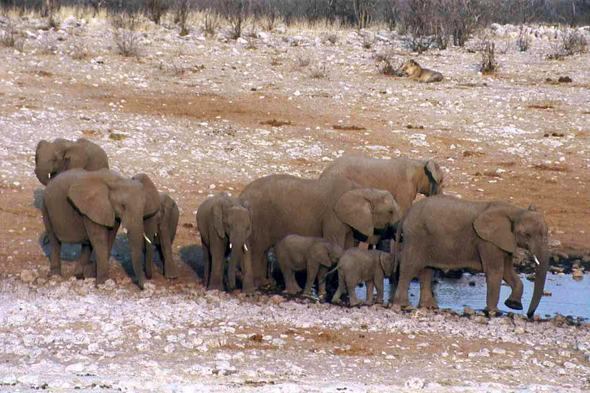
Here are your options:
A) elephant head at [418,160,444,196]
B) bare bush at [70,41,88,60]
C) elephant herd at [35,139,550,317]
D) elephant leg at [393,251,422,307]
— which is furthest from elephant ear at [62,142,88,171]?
bare bush at [70,41,88,60]

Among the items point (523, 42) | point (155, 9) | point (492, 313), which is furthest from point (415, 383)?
point (155, 9)

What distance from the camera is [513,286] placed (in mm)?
10969

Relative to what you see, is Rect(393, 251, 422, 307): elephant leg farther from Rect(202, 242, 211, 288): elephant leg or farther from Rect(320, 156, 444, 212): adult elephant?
Rect(320, 156, 444, 212): adult elephant

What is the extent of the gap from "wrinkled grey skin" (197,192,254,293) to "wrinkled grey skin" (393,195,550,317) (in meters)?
1.71

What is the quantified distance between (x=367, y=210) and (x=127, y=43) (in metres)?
14.6

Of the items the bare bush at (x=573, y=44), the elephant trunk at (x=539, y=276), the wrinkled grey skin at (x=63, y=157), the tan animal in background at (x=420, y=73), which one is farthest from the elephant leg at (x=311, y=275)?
the bare bush at (x=573, y=44)

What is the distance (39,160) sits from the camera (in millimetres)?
13617

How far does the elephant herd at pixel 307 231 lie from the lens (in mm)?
10844

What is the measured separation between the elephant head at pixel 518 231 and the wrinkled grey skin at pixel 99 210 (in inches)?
145

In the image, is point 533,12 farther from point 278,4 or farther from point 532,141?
point 532,141

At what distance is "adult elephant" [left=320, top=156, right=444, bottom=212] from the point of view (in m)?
14.4

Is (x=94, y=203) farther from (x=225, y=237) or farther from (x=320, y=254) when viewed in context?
(x=320, y=254)

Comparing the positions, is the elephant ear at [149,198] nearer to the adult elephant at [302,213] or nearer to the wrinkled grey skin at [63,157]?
the adult elephant at [302,213]

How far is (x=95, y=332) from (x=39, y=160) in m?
4.98
